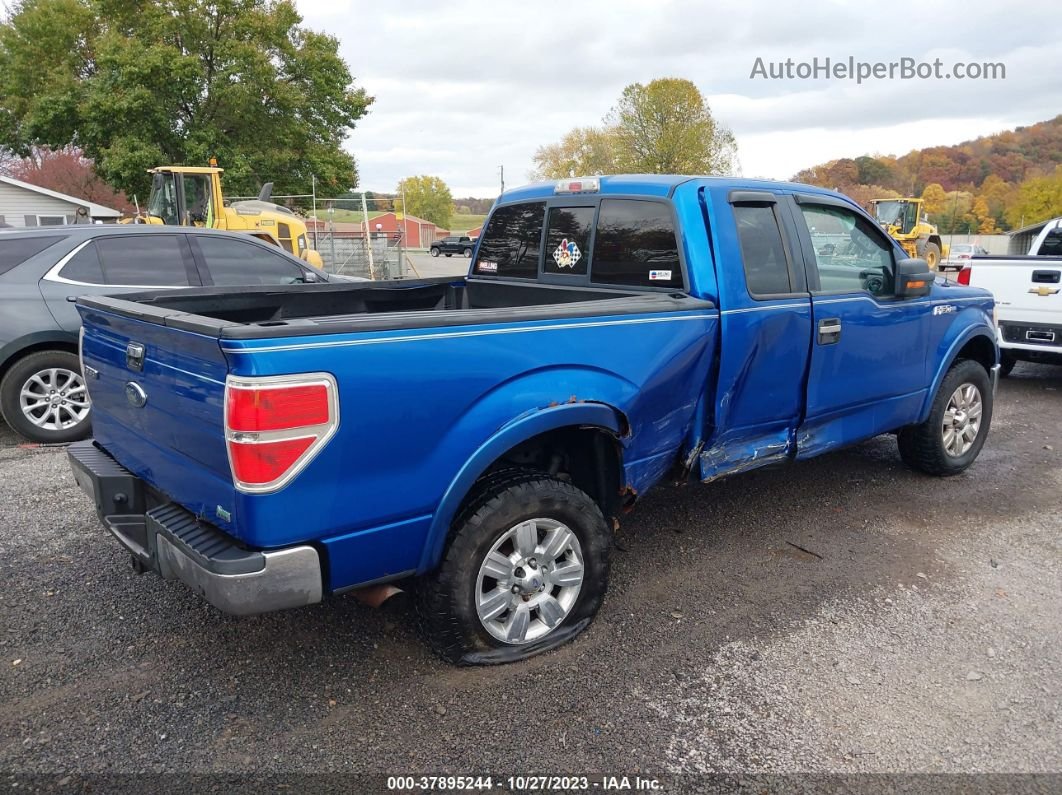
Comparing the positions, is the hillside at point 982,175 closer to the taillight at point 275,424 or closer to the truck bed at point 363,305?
the truck bed at point 363,305

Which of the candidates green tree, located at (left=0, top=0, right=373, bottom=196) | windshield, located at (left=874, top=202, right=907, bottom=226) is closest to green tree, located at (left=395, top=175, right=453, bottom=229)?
green tree, located at (left=0, top=0, right=373, bottom=196)

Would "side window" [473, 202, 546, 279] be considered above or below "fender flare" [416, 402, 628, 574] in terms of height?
above

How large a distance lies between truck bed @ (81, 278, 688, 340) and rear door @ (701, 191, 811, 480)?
347 mm

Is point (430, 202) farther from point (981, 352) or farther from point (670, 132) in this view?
point (981, 352)

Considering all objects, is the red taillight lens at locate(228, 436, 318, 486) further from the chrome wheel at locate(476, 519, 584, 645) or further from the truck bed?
the chrome wheel at locate(476, 519, 584, 645)

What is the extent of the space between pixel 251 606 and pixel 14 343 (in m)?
4.78

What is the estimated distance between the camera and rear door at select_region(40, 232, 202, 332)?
6203 mm

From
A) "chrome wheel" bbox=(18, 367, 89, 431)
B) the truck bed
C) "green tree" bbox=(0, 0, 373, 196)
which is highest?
"green tree" bbox=(0, 0, 373, 196)

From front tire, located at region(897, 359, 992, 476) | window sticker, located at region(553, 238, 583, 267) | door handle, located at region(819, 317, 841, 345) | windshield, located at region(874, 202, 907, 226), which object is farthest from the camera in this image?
windshield, located at region(874, 202, 907, 226)

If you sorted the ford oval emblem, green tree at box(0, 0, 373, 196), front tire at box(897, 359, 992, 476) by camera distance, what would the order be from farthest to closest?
1. green tree at box(0, 0, 373, 196)
2. front tire at box(897, 359, 992, 476)
3. the ford oval emblem

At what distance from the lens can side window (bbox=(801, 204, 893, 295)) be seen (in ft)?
14.5

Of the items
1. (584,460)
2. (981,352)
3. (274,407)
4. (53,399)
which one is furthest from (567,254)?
(53,399)

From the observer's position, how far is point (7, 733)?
2.75m

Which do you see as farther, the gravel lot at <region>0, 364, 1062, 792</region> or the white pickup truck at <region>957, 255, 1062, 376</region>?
the white pickup truck at <region>957, 255, 1062, 376</region>
